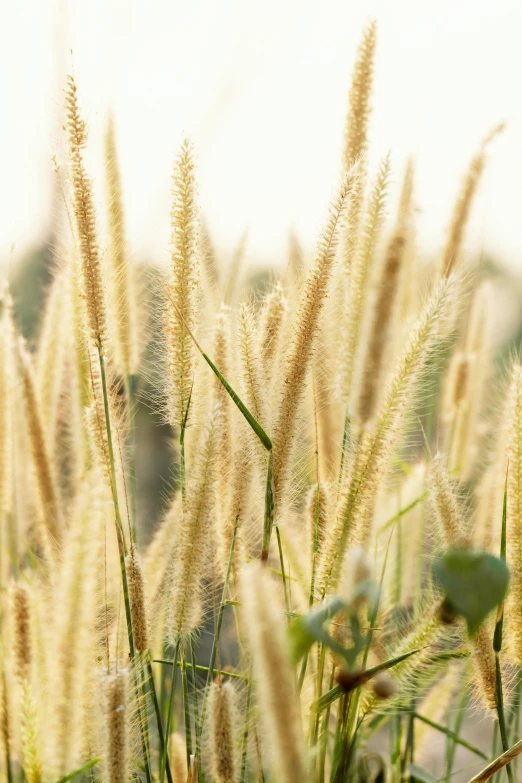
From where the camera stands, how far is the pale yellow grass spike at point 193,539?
0.83 meters

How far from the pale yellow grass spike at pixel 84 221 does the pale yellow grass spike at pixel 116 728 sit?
356 mm

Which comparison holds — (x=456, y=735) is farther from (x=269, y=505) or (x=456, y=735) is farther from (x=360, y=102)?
(x=360, y=102)

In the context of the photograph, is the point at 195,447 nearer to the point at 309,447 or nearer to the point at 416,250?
the point at 309,447

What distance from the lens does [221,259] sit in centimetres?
131

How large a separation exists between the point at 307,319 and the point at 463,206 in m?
0.63

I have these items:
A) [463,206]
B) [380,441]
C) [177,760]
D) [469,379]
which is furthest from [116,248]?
[469,379]

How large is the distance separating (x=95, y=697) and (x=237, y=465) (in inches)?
11.2

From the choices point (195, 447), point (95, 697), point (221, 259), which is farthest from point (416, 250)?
point (95, 697)

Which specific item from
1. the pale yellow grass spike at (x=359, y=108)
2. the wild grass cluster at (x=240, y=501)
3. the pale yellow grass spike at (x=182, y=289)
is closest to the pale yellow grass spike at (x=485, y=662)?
the wild grass cluster at (x=240, y=501)

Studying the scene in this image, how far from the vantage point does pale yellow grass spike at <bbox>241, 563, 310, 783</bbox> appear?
483 mm

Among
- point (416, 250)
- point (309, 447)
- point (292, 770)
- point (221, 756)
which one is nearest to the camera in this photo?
point (292, 770)

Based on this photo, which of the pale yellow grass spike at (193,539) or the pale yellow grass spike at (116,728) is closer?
the pale yellow grass spike at (116,728)

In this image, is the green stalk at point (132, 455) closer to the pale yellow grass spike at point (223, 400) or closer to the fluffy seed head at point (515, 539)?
the pale yellow grass spike at point (223, 400)

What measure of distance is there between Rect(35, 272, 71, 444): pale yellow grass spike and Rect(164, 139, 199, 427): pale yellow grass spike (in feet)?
1.29
